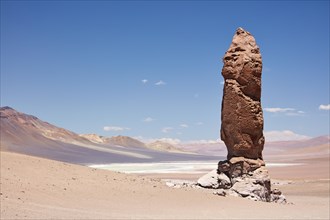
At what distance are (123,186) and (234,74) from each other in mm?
5503

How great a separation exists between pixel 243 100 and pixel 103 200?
20.0 feet

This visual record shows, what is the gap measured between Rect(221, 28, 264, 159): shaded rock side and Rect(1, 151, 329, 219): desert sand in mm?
2231

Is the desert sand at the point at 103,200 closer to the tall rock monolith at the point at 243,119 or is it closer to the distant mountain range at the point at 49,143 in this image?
the tall rock monolith at the point at 243,119

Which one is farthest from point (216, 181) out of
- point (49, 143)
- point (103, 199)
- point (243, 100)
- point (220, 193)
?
point (49, 143)

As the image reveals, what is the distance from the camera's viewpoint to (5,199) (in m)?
10.4

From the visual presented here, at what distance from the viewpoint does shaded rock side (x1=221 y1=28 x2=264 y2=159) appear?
1525 cm

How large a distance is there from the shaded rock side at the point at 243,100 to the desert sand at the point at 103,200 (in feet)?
7.32

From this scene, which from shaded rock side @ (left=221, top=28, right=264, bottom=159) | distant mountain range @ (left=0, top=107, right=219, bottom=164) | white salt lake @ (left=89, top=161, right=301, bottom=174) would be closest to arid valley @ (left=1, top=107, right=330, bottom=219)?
shaded rock side @ (left=221, top=28, right=264, bottom=159)

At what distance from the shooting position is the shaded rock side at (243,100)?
15.2 meters

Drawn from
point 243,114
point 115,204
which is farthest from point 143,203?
point 243,114

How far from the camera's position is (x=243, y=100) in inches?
596

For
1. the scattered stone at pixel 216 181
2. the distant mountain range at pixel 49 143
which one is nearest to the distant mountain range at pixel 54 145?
the distant mountain range at pixel 49 143

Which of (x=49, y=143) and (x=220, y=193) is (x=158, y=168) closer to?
(x=220, y=193)

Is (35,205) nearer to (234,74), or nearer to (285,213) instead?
(285,213)
